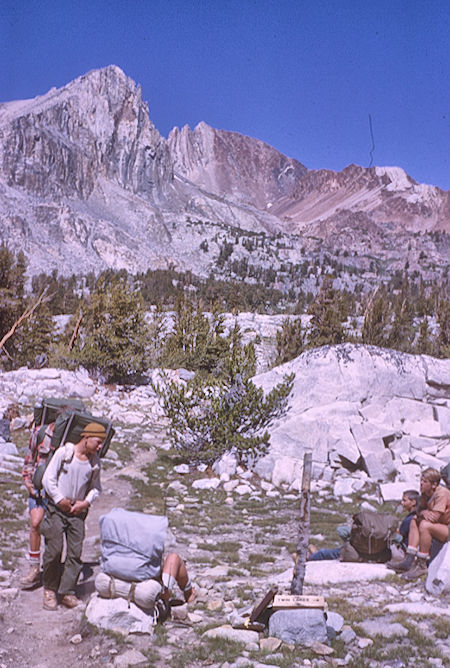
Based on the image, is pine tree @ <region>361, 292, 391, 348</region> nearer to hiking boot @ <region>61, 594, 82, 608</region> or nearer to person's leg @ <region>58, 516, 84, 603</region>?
person's leg @ <region>58, 516, 84, 603</region>

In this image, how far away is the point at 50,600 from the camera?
5.28 metres

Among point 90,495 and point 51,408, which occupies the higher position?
point 51,408

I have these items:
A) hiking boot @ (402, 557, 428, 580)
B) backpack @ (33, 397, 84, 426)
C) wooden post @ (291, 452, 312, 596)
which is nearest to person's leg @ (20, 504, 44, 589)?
backpack @ (33, 397, 84, 426)

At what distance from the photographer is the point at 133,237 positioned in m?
142

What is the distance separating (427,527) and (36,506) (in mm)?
4993

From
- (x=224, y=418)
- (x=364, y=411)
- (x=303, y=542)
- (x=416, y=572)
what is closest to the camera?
(x=303, y=542)

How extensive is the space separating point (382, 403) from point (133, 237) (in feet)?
439

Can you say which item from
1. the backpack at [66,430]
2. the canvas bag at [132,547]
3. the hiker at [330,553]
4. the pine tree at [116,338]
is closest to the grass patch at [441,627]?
the hiker at [330,553]

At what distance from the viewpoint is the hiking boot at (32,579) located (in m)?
5.68

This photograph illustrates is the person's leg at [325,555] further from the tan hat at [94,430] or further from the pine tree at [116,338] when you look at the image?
the pine tree at [116,338]

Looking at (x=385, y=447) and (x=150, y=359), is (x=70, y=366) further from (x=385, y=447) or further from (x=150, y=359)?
(x=385, y=447)

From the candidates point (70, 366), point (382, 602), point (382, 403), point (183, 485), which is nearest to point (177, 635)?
point (382, 602)

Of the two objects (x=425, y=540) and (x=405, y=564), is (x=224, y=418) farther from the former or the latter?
(x=425, y=540)

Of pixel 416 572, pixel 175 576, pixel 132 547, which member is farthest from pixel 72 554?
pixel 416 572
